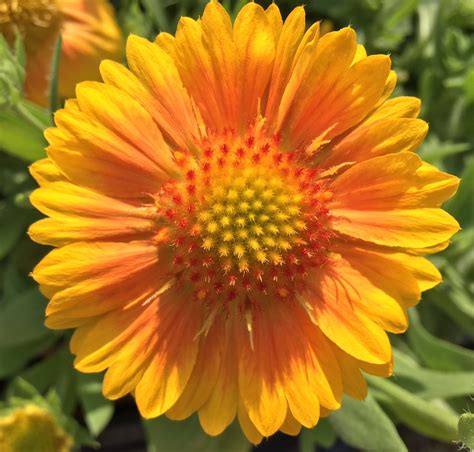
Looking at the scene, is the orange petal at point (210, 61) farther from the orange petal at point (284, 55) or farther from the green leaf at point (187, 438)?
the green leaf at point (187, 438)

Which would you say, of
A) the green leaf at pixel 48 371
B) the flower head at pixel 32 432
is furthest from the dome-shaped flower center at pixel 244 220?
the green leaf at pixel 48 371

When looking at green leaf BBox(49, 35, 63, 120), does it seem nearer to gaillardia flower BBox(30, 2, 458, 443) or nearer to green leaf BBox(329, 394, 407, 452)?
gaillardia flower BBox(30, 2, 458, 443)

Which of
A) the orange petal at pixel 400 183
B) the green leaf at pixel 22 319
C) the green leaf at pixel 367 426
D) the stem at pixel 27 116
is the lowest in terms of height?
the green leaf at pixel 22 319

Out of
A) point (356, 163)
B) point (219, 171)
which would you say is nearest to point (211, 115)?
point (219, 171)

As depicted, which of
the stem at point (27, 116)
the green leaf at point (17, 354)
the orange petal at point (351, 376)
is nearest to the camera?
the orange petal at point (351, 376)

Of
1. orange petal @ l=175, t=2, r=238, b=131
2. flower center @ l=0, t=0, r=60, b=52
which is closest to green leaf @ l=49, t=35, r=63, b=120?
flower center @ l=0, t=0, r=60, b=52

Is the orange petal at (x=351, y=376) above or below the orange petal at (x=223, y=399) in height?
above
